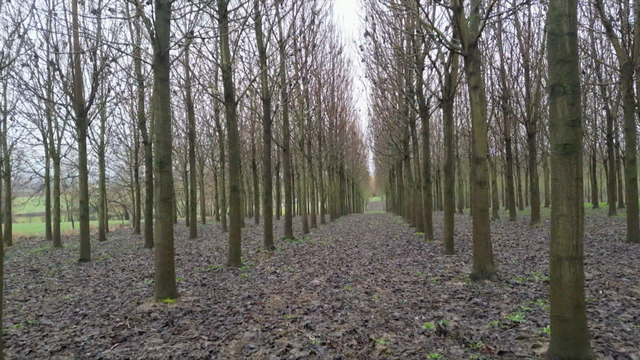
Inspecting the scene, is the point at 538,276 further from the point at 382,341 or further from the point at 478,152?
the point at 382,341

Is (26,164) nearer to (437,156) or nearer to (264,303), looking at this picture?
(264,303)

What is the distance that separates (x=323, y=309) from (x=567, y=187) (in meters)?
3.44

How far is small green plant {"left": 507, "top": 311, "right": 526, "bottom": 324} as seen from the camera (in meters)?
4.36

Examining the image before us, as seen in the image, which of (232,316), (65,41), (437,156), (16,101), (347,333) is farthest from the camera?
(437,156)

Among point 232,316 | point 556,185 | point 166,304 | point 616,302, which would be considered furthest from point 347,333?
point 616,302

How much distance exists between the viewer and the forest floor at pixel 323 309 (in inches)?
156

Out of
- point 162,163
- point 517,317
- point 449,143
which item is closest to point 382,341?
point 517,317

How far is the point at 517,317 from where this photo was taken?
14.7 feet

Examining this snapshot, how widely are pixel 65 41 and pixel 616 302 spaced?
14763 mm

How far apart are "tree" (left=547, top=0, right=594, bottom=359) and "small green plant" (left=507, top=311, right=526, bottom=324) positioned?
47.7 inches

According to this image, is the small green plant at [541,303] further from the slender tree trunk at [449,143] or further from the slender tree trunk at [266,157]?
the slender tree trunk at [266,157]

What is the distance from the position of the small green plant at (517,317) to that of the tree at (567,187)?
1213 mm

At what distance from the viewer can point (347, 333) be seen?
4.31 metres

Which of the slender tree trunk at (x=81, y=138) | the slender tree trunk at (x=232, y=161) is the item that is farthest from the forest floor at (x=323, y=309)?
the slender tree trunk at (x=81, y=138)
